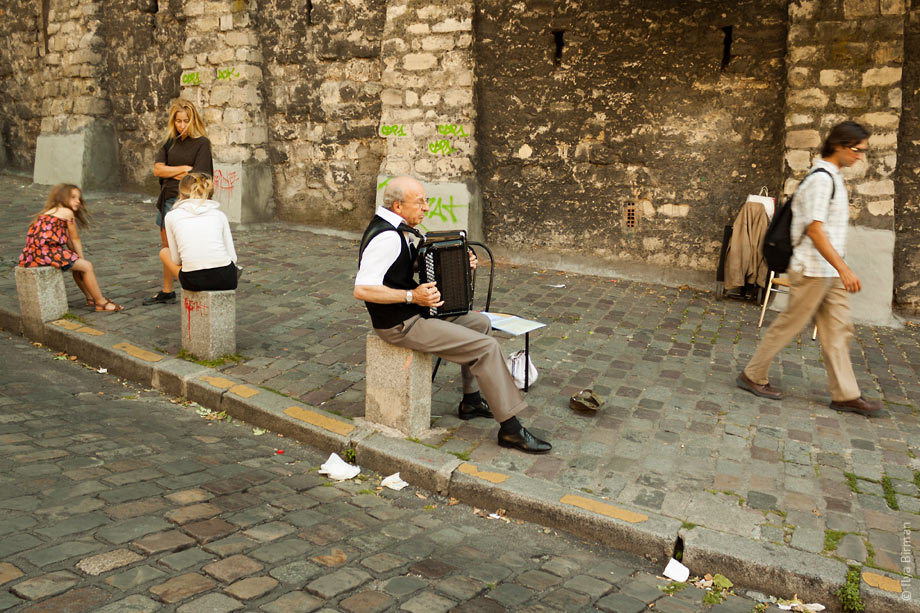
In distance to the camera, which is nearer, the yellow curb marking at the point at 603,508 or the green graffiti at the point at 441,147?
the yellow curb marking at the point at 603,508

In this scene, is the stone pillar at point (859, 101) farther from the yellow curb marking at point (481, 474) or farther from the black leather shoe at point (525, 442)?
the yellow curb marking at point (481, 474)

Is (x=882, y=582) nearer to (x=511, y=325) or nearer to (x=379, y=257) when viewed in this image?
(x=511, y=325)

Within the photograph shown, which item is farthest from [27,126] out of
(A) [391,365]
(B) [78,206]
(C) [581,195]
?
(A) [391,365]

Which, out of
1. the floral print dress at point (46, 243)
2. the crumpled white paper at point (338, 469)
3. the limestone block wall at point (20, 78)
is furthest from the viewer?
the limestone block wall at point (20, 78)

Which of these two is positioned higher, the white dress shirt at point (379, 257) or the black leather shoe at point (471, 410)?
the white dress shirt at point (379, 257)

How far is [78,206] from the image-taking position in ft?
22.5

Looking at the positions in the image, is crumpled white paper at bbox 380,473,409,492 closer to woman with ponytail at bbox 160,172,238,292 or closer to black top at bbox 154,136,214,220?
woman with ponytail at bbox 160,172,238,292

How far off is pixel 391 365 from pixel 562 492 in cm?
127

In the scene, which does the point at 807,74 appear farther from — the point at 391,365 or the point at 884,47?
the point at 391,365

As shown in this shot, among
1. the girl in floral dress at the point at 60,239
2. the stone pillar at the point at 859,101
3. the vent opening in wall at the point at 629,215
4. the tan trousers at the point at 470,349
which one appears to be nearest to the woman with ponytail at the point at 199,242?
the girl in floral dress at the point at 60,239

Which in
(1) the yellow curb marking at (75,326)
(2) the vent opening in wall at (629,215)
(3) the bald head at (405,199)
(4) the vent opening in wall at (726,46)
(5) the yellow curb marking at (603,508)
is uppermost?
(4) the vent opening in wall at (726,46)

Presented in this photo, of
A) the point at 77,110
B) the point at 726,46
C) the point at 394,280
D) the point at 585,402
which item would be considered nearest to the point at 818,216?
the point at 585,402

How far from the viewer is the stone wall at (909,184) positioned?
24.8 feet

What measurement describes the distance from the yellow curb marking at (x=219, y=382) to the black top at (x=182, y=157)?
8.35 feet
